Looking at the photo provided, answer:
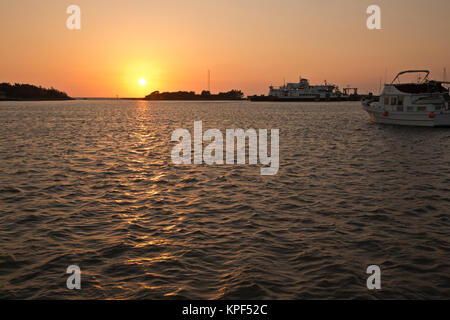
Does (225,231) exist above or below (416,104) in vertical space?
below

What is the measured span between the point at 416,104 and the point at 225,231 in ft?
125

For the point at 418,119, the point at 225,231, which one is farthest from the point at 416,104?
the point at 225,231

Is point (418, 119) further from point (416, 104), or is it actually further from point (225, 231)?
point (225, 231)

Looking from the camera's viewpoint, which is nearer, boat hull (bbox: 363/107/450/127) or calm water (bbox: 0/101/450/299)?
calm water (bbox: 0/101/450/299)

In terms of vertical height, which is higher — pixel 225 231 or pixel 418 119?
pixel 418 119

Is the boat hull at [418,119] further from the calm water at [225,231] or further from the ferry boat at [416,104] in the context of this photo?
the calm water at [225,231]

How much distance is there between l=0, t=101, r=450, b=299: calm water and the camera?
6.96m

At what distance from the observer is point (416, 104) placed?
41062mm

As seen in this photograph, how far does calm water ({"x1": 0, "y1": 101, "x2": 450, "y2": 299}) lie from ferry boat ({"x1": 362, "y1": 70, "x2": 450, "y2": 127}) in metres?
24.1

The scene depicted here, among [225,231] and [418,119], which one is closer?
[225,231]

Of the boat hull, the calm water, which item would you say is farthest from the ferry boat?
the calm water

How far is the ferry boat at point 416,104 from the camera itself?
39875mm

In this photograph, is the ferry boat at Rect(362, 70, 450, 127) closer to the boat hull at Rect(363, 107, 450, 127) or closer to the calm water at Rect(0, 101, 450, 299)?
the boat hull at Rect(363, 107, 450, 127)

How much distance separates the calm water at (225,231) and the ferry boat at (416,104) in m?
24.1
